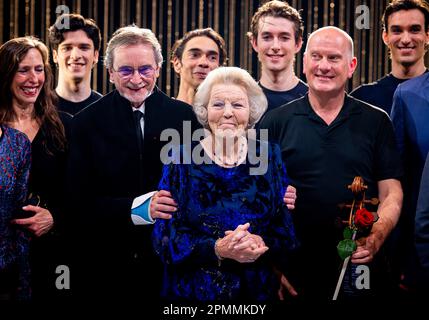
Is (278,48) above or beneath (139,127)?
above

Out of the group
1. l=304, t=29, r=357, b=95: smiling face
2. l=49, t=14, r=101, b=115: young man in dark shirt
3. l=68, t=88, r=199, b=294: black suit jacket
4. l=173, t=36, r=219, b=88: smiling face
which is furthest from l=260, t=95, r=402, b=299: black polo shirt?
l=49, t=14, r=101, b=115: young man in dark shirt

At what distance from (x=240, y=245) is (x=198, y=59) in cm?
174

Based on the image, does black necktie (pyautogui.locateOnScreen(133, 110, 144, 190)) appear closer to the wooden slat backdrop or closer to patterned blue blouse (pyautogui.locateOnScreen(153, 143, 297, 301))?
patterned blue blouse (pyautogui.locateOnScreen(153, 143, 297, 301))

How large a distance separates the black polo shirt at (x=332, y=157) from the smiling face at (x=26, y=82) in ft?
3.93

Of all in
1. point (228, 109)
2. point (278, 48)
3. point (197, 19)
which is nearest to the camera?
point (228, 109)

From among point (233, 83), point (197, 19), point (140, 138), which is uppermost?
point (197, 19)

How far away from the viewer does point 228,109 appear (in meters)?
3.06

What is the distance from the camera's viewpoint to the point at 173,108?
362 centimetres

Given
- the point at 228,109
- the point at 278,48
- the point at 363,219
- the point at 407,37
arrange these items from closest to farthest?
the point at 363,219 < the point at 228,109 < the point at 407,37 < the point at 278,48

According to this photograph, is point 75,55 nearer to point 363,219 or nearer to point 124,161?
point 124,161

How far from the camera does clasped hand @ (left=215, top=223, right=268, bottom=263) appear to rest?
2910mm

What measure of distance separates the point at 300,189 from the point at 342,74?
22.2 inches

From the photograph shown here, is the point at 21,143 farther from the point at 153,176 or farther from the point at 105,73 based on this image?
the point at 105,73

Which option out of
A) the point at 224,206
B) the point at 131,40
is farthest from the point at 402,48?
the point at 224,206
